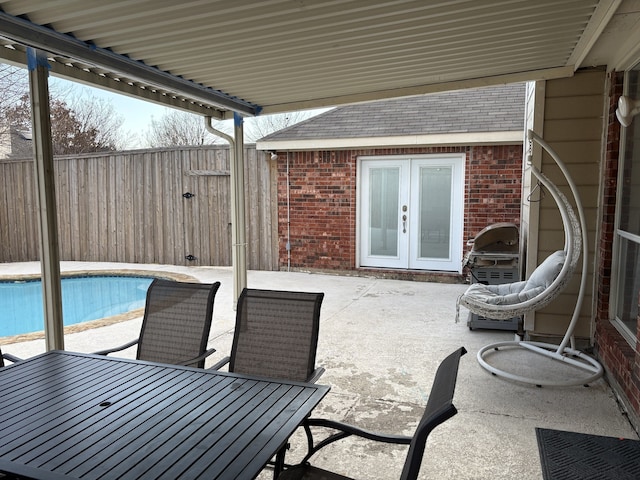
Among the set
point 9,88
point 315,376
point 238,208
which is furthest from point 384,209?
point 9,88

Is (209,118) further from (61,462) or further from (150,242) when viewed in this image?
(150,242)

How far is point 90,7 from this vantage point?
2719 mm

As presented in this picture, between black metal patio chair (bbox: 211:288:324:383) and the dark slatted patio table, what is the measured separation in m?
0.36

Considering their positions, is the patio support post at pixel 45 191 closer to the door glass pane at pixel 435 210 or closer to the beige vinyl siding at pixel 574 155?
the beige vinyl siding at pixel 574 155

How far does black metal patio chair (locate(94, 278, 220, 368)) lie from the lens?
284cm

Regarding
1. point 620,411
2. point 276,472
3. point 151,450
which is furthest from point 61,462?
point 620,411

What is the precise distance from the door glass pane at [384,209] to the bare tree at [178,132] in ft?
51.3

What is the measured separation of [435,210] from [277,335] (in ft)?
20.5

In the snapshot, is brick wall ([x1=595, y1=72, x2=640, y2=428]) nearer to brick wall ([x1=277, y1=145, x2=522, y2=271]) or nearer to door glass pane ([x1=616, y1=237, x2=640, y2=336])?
door glass pane ([x1=616, y1=237, x2=640, y2=336])

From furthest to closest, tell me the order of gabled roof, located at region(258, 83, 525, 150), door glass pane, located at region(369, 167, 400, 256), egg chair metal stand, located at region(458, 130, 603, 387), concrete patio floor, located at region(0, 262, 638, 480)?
1. door glass pane, located at region(369, 167, 400, 256)
2. gabled roof, located at region(258, 83, 525, 150)
3. egg chair metal stand, located at region(458, 130, 603, 387)
4. concrete patio floor, located at region(0, 262, 638, 480)

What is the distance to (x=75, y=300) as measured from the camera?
27.9 feet

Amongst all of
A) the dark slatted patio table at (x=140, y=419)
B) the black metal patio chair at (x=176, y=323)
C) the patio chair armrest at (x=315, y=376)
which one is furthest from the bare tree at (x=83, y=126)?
the patio chair armrest at (x=315, y=376)

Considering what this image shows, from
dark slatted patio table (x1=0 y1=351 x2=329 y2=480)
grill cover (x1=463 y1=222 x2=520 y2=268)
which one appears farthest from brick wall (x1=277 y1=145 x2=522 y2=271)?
dark slatted patio table (x1=0 y1=351 x2=329 y2=480)

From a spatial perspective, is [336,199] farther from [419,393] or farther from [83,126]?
[83,126]
